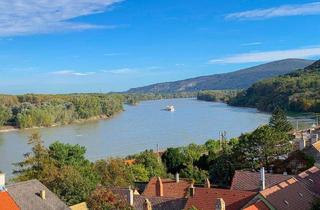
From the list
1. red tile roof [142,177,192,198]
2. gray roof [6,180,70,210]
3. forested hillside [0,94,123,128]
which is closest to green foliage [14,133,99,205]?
red tile roof [142,177,192,198]

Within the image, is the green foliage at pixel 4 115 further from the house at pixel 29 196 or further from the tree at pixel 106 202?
the tree at pixel 106 202

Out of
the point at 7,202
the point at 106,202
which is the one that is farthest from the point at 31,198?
the point at 106,202

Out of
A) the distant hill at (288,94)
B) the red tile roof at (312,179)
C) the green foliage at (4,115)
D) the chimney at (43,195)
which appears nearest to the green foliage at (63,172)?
the chimney at (43,195)

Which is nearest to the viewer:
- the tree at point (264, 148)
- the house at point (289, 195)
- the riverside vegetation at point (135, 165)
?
the house at point (289, 195)

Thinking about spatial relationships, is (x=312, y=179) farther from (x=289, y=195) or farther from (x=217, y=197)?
(x=217, y=197)

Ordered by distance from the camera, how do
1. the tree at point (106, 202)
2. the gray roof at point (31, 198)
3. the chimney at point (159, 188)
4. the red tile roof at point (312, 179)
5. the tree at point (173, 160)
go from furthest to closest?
the tree at point (173, 160) < the chimney at point (159, 188) < the red tile roof at point (312, 179) < the gray roof at point (31, 198) < the tree at point (106, 202)

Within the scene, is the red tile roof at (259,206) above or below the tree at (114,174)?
above

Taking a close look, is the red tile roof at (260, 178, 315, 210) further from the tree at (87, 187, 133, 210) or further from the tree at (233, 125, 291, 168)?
the tree at (233, 125, 291, 168)
